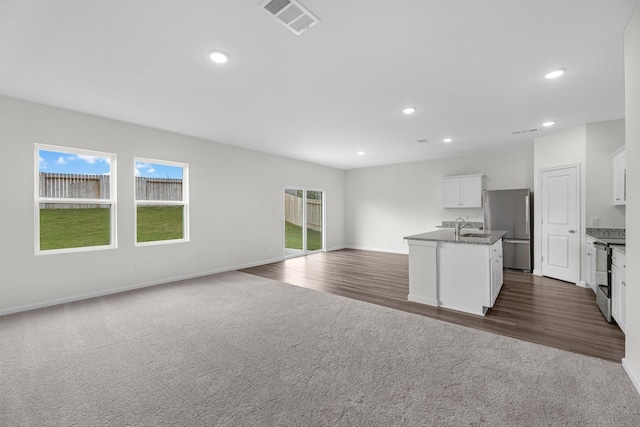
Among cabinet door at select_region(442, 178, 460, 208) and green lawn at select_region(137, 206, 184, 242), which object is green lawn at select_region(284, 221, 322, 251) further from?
cabinet door at select_region(442, 178, 460, 208)

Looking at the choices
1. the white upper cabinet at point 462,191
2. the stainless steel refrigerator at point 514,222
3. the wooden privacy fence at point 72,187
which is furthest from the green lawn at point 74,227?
the stainless steel refrigerator at point 514,222

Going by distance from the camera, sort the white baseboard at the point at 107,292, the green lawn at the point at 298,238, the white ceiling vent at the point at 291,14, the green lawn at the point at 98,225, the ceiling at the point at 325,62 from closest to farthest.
Result: 1. the white ceiling vent at the point at 291,14
2. the ceiling at the point at 325,62
3. the white baseboard at the point at 107,292
4. the green lawn at the point at 98,225
5. the green lawn at the point at 298,238

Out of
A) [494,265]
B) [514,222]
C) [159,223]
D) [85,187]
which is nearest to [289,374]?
[494,265]

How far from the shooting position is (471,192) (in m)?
6.56

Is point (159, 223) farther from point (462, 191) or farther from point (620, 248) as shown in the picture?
point (462, 191)

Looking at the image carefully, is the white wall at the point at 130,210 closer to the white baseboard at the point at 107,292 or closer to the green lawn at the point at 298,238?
the white baseboard at the point at 107,292

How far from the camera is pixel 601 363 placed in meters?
2.23

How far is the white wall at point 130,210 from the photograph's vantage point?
339 cm

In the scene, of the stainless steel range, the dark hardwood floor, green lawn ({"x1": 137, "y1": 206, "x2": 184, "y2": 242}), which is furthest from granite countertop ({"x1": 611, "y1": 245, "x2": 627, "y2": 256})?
green lawn ({"x1": 137, "y1": 206, "x2": 184, "y2": 242})

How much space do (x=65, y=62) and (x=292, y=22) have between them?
2278 mm

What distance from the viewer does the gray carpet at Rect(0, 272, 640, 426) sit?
1.69 metres

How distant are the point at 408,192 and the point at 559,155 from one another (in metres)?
3.53

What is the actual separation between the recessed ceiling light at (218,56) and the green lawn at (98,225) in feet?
10.8

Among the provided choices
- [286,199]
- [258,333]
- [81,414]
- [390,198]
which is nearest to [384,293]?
[258,333]
